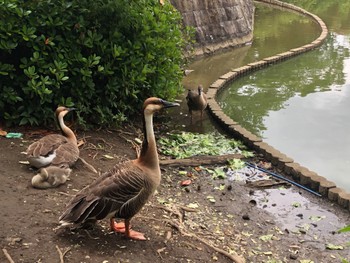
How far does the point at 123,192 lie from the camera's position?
13.3 feet

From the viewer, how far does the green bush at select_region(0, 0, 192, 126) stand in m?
6.18

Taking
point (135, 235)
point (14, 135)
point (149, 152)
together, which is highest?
point (149, 152)

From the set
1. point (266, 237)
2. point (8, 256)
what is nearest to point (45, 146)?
point (8, 256)

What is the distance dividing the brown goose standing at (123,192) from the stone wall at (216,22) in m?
9.58

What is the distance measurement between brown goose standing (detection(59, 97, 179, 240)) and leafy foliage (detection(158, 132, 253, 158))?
8.72ft

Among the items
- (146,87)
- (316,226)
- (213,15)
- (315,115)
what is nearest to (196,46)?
(213,15)

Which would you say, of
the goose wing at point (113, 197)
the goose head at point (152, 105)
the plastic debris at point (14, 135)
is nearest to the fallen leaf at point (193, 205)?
the goose wing at point (113, 197)

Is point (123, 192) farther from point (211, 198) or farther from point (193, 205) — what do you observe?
point (211, 198)

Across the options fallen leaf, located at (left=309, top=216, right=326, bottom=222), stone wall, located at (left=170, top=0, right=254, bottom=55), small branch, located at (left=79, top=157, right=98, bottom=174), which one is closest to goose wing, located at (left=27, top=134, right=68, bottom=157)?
small branch, located at (left=79, top=157, right=98, bottom=174)

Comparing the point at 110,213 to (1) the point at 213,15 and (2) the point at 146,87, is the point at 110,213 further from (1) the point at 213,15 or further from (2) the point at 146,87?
(1) the point at 213,15

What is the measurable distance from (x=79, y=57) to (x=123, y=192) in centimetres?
292

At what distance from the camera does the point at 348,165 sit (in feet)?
22.8

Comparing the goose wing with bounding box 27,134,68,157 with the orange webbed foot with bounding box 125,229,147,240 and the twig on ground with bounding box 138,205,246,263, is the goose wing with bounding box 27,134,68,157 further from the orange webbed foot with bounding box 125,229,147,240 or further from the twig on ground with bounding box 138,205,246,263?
the orange webbed foot with bounding box 125,229,147,240

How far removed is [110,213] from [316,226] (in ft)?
8.21
